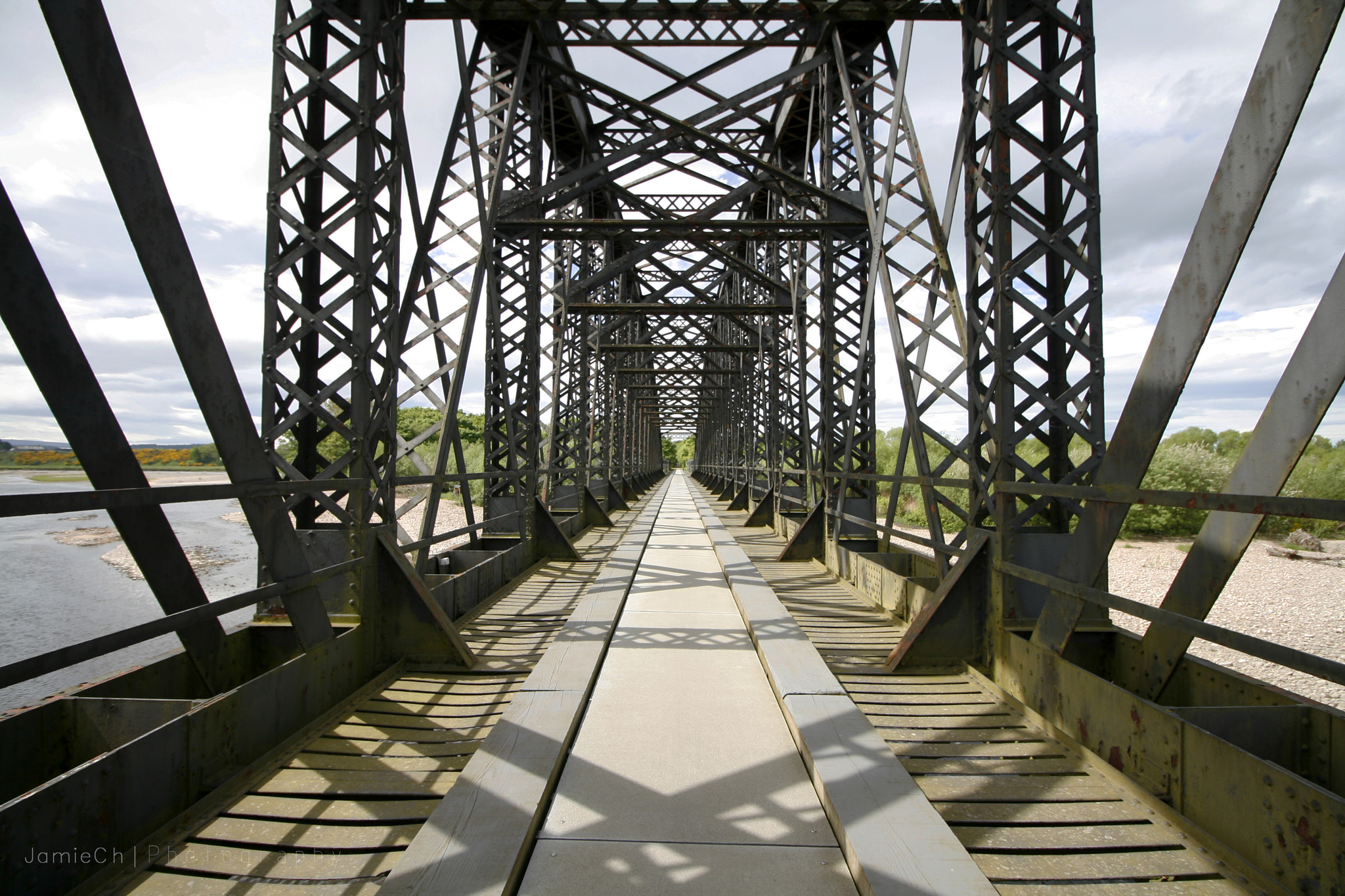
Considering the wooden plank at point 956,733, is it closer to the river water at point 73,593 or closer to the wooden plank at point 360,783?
the wooden plank at point 360,783

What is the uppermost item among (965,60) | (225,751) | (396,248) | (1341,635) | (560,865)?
(965,60)

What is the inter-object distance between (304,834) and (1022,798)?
3.42m

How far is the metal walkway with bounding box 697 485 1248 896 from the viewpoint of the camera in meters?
2.88

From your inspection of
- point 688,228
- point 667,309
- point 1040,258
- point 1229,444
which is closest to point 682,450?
point 1229,444

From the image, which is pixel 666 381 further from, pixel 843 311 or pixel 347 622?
pixel 347 622

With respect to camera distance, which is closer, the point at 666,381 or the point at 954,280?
the point at 954,280

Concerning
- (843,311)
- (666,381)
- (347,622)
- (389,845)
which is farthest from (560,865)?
(666,381)

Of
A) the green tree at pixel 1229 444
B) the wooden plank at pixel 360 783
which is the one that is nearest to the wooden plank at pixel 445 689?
the wooden plank at pixel 360 783

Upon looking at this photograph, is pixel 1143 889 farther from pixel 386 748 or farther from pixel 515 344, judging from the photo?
pixel 515 344

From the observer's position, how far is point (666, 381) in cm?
3822

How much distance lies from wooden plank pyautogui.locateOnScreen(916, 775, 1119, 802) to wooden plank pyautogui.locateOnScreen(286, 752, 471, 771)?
99.3 inches

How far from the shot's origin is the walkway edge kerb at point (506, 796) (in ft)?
9.00

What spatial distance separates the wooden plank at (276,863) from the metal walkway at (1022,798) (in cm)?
254

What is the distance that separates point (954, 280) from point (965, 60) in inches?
76.6
